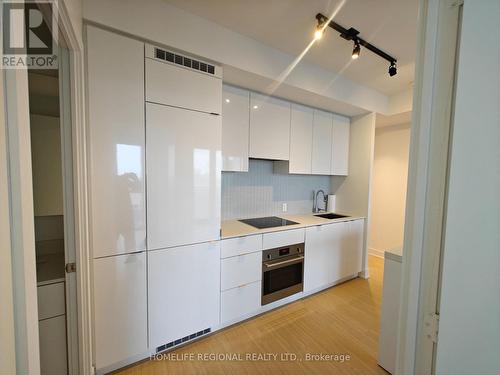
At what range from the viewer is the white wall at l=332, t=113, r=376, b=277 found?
3.04 m

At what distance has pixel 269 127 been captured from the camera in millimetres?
2465

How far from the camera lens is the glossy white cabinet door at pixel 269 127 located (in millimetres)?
2355

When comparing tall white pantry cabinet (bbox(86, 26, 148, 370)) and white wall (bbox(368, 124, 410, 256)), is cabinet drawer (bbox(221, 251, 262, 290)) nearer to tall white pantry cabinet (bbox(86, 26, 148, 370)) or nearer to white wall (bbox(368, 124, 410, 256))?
tall white pantry cabinet (bbox(86, 26, 148, 370))

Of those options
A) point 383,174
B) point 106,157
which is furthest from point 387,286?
point 383,174

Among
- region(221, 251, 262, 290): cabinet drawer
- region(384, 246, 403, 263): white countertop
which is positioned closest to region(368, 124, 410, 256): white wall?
region(384, 246, 403, 263): white countertop

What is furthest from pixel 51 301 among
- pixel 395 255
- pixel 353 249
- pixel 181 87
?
pixel 353 249

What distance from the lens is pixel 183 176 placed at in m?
1.70

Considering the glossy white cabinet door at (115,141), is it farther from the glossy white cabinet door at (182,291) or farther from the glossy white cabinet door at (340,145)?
the glossy white cabinet door at (340,145)

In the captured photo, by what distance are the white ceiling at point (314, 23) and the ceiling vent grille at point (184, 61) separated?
13.3 inches

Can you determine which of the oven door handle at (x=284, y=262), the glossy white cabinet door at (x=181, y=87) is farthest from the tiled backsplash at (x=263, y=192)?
the glossy white cabinet door at (x=181, y=87)

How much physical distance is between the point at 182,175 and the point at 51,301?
1.11 meters

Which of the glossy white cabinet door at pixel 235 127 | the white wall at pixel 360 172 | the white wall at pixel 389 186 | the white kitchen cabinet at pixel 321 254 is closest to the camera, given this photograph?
the glossy white cabinet door at pixel 235 127

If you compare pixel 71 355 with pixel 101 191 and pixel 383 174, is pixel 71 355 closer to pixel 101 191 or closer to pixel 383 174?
pixel 101 191

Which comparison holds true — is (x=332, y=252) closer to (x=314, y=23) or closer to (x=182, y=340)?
(x=182, y=340)
